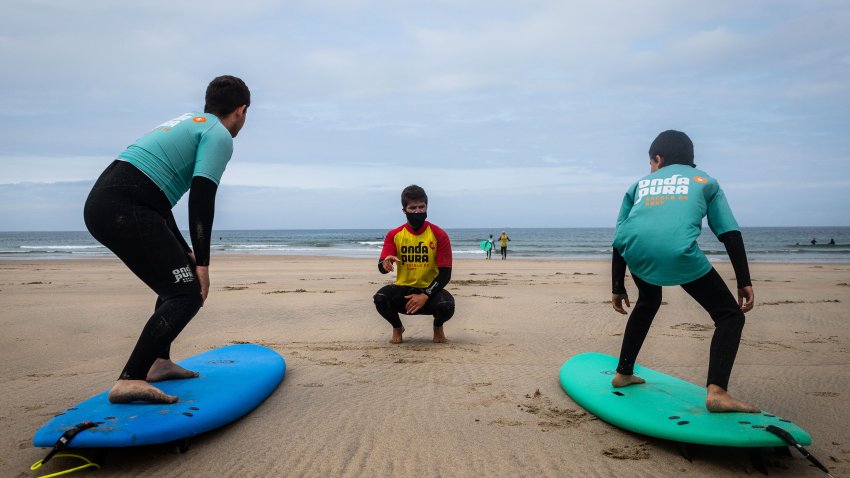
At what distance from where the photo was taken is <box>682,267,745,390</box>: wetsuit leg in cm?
283

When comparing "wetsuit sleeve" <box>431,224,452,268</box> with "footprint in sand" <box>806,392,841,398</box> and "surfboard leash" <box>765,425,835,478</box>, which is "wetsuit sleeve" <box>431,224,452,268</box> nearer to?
"footprint in sand" <box>806,392,841,398</box>

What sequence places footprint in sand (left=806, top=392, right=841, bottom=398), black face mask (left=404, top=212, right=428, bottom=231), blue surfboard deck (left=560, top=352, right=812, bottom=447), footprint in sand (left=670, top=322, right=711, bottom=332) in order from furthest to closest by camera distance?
footprint in sand (left=670, top=322, right=711, bottom=332) < black face mask (left=404, top=212, right=428, bottom=231) < footprint in sand (left=806, top=392, right=841, bottom=398) < blue surfboard deck (left=560, top=352, right=812, bottom=447)

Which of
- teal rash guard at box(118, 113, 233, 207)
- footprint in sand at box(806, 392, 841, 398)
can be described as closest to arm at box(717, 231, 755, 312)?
footprint in sand at box(806, 392, 841, 398)

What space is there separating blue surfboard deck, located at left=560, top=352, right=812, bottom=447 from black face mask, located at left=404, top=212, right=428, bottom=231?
2.09 metres

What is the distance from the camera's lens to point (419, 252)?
5.42 metres

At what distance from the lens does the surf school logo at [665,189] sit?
3.03 m

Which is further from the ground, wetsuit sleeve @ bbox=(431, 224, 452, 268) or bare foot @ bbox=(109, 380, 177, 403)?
wetsuit sleeve @ bbox=(431, 224, 452, 268)

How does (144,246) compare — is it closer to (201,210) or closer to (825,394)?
(201,210)

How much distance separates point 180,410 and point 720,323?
2.83 m

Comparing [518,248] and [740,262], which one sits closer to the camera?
[740,262]

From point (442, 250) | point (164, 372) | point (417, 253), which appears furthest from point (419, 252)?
point (164, 372)

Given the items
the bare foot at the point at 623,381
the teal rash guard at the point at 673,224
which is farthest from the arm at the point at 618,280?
the bare foot at the point at 623,381

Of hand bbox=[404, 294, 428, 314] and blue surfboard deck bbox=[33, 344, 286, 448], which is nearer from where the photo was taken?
blue surfboard deck bbox=[33, 344, 286, 448]

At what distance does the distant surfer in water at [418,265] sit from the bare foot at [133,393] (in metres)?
2.68
